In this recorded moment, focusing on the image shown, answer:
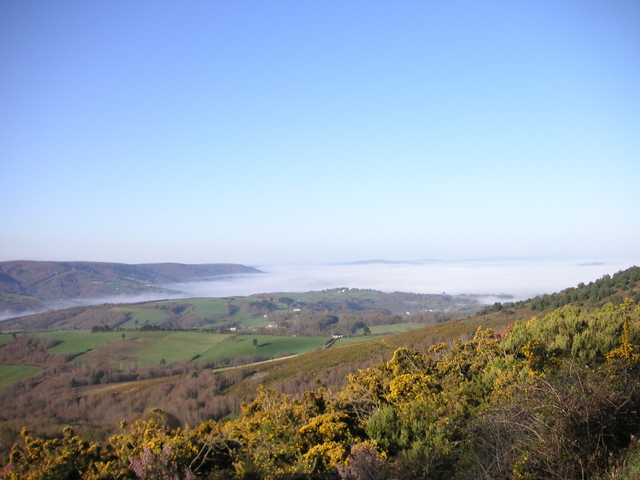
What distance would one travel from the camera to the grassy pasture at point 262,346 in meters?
54.4

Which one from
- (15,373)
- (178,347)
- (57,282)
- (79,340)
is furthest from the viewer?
(57,282)

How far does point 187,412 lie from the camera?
24984 millimetres

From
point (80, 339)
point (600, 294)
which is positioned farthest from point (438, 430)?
point (80, 339)

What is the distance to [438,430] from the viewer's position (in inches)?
257

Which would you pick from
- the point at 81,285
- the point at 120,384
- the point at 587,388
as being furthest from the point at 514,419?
the point at 81,285

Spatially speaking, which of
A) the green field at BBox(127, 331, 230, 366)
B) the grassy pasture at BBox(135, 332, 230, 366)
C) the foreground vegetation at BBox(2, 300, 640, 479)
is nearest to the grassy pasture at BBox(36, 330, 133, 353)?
the green field at BBox(127, 331, 230, 366)

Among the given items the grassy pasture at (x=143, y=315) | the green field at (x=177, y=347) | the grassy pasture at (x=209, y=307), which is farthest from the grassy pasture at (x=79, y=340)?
the grassy pasture at (x=209, y=307)

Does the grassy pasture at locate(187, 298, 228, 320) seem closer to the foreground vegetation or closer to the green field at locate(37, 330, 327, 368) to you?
the green field at locate(37, 330, 327, 368)

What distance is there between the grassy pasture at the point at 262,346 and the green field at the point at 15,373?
1994cm

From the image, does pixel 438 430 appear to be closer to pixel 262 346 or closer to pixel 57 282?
pixel 262 346

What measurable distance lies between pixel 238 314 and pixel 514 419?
4107 inches

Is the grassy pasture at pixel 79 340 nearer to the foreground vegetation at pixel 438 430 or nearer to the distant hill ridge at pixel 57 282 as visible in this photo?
the foreground vegetation at pixel 438 430

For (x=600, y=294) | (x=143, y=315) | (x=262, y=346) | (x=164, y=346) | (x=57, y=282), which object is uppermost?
(x=600, y=294)

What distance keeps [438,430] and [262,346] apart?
178 feet
